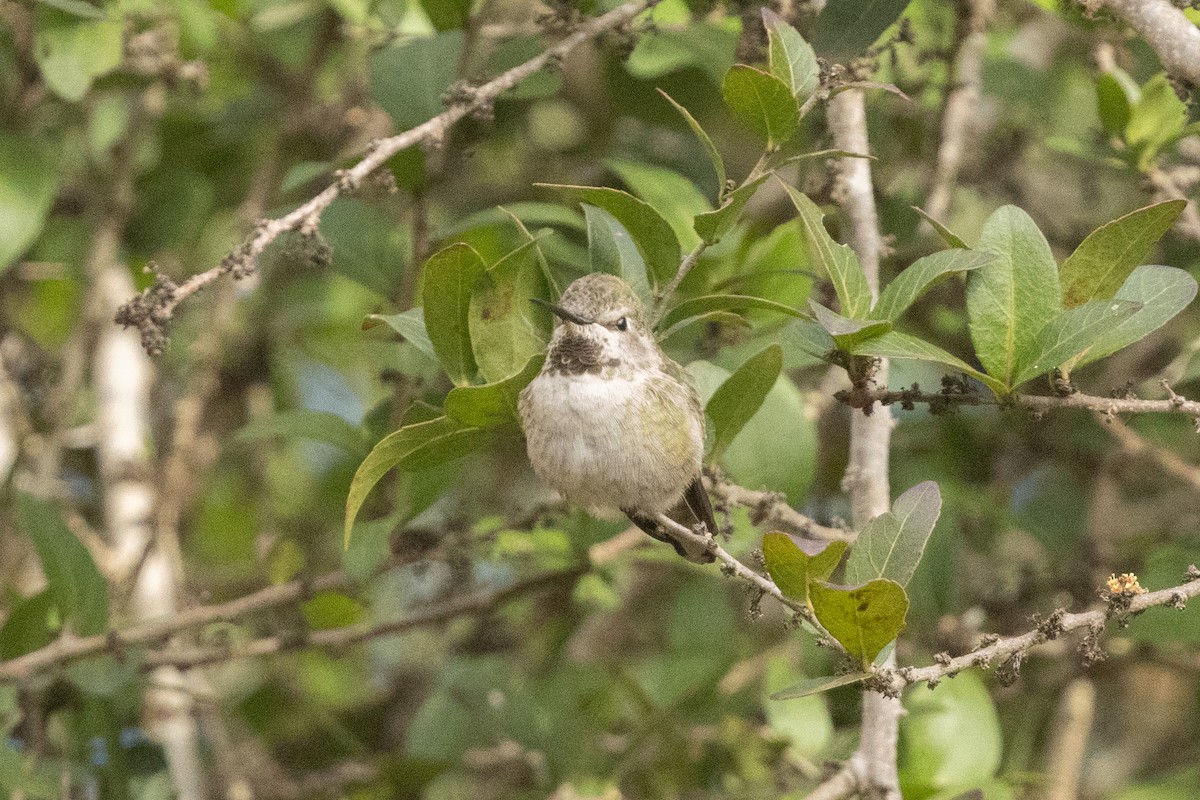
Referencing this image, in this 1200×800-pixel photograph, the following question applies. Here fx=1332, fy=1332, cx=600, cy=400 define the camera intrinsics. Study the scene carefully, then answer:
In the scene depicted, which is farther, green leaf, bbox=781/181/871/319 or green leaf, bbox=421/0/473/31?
green leaf, bbox=421/0/473/31

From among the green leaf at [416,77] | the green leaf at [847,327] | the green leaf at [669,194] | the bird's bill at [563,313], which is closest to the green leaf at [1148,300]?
the green leaf at [847,327]

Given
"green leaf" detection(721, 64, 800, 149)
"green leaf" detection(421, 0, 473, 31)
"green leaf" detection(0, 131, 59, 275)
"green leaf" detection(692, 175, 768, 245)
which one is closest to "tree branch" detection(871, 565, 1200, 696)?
"green leaf" detection(692, 175, 768, 245)

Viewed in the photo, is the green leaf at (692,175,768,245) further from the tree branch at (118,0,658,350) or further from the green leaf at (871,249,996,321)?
the tree branch at (118,0,658,350)

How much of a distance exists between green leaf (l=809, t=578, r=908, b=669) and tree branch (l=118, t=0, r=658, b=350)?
34.5 inches

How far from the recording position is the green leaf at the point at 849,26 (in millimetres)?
2162

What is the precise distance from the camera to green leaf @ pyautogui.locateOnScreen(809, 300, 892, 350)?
67.4 inches

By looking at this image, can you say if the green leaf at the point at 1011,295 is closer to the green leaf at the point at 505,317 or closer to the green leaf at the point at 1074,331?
the green leaf at the point at 1074,331

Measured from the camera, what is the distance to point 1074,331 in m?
1.80

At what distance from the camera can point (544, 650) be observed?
419 cm

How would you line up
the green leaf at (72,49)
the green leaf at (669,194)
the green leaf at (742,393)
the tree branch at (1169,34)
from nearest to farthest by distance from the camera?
the tree branch at (1169,34) → the green leaf at (742,393) → the green leaf at (669,194) → the green leaf at (72,49)

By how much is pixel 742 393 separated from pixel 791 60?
20.1 inches

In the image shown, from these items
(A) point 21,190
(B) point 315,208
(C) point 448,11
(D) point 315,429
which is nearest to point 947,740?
(D) point 315,429

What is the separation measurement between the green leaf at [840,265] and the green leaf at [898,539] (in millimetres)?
295

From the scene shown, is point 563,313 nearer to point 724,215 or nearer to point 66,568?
point 724,215
